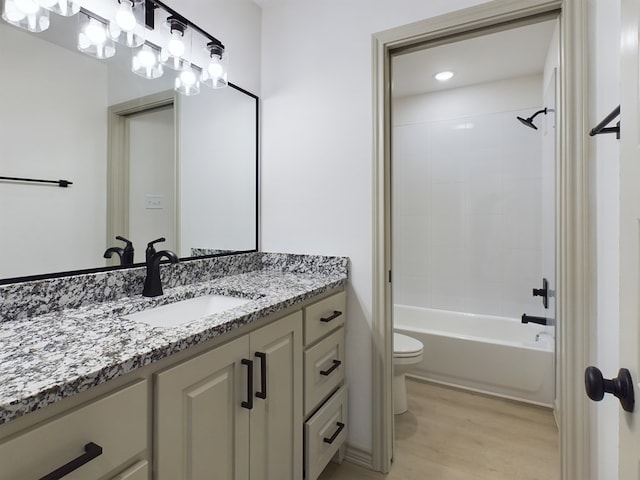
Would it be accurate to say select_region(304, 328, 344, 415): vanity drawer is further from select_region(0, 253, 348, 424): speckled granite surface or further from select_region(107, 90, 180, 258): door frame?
select_region(107, 90, 180, 258): door frame

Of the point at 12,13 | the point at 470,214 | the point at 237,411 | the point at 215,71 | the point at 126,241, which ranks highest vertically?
the point at 215,71

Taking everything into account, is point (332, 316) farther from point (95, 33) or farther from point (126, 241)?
point (95, 33)

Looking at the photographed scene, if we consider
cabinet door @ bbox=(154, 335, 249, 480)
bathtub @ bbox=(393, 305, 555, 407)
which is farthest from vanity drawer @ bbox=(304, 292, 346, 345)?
bathtub @ bbox=(393, 305, 555, 407)

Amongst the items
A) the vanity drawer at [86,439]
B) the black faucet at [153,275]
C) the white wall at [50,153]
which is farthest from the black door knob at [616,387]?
the white wall at [50,153]

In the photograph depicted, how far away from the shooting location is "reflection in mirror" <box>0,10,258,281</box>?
42.0 inches

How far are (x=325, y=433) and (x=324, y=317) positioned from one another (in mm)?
505

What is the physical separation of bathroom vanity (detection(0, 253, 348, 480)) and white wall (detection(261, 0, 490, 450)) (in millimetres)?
138

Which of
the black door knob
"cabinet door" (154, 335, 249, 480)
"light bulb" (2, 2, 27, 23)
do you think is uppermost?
"light bulb" (2, 2, 27, 23)

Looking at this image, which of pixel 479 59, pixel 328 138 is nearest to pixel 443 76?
pixel 479 59

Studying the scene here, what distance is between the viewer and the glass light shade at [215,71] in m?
1.66

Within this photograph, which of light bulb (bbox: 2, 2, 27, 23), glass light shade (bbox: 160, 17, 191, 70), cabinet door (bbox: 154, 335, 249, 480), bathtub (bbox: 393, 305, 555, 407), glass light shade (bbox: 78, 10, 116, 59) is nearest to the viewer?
cabinet door (bbox: 154, 335, 249, 480)

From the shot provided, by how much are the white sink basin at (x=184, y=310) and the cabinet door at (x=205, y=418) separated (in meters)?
0.38

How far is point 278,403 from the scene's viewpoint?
122 cm

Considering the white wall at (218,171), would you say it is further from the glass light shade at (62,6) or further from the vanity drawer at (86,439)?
the vanity drawer at (86,439)
